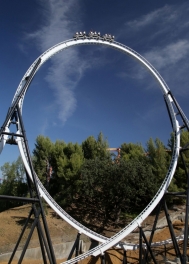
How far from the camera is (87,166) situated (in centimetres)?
3222

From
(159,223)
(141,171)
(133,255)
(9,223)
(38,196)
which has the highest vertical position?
(141,171)

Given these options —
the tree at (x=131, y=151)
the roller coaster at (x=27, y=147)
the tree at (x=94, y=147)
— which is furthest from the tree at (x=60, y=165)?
the roller coaster at (x=27, y=147)

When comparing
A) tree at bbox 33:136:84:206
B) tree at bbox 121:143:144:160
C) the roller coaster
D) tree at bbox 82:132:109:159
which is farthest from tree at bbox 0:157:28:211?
the roller coaster

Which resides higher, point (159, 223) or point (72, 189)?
point (72, 189)

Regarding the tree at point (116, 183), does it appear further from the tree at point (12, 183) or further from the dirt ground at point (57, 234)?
the tree at point (12, 183)

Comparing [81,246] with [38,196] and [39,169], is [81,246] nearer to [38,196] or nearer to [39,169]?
[38,196]

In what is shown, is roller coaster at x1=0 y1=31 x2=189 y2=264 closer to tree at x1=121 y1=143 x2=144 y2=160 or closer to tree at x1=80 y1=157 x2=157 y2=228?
tree at x1=80 y1=157 x2=157 y2=228

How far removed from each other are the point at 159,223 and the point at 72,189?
1222 cm

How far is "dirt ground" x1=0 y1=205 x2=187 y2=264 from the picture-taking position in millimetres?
21062

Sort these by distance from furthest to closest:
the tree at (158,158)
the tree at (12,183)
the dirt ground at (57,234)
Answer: the tree at (12,183) < the tree at (158,158) < the dirt ground at (57,234)

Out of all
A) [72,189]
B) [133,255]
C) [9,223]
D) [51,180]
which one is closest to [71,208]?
[72,189]

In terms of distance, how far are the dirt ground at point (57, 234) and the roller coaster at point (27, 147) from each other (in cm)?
367

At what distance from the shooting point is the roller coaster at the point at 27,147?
13.2 meters

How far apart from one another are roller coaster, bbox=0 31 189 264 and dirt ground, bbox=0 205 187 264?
3666 millimetres
